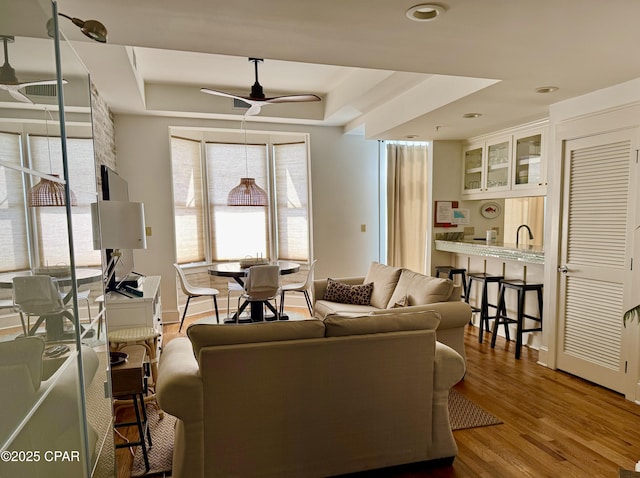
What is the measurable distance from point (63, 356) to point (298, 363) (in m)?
1.06

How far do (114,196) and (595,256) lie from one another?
13.8 feet

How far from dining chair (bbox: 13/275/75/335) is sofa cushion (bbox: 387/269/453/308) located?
9.00 ft

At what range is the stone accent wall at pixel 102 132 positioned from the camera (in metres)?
3.77

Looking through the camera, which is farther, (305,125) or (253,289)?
(305,125)

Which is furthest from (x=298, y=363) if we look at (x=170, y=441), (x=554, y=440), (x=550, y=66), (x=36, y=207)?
(x=550, y=66)

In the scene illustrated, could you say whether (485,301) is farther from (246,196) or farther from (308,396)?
(246,196)

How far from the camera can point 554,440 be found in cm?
248

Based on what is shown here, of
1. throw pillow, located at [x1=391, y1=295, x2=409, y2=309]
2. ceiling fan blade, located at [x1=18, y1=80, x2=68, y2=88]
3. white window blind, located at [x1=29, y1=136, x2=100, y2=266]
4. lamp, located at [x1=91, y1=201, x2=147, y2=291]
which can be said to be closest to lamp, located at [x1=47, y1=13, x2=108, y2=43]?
ceiling fan blade, located at [x1=18, y1=80, x2=68, y2=88]

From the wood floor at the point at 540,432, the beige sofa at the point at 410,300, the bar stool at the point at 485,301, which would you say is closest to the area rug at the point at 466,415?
the wood floor at the point at 540,432

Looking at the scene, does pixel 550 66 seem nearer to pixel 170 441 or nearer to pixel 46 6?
pixel 46 6

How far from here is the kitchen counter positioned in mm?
3850

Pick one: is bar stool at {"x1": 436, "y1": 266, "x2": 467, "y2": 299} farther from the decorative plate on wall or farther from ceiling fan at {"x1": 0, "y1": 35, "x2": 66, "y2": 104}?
ceiling fan at {"x1": 0, "y1": 35, "x2": 66, "y2": 104}

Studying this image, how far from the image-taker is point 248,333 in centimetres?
200

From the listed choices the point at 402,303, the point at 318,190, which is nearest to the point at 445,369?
the point at 402,303
